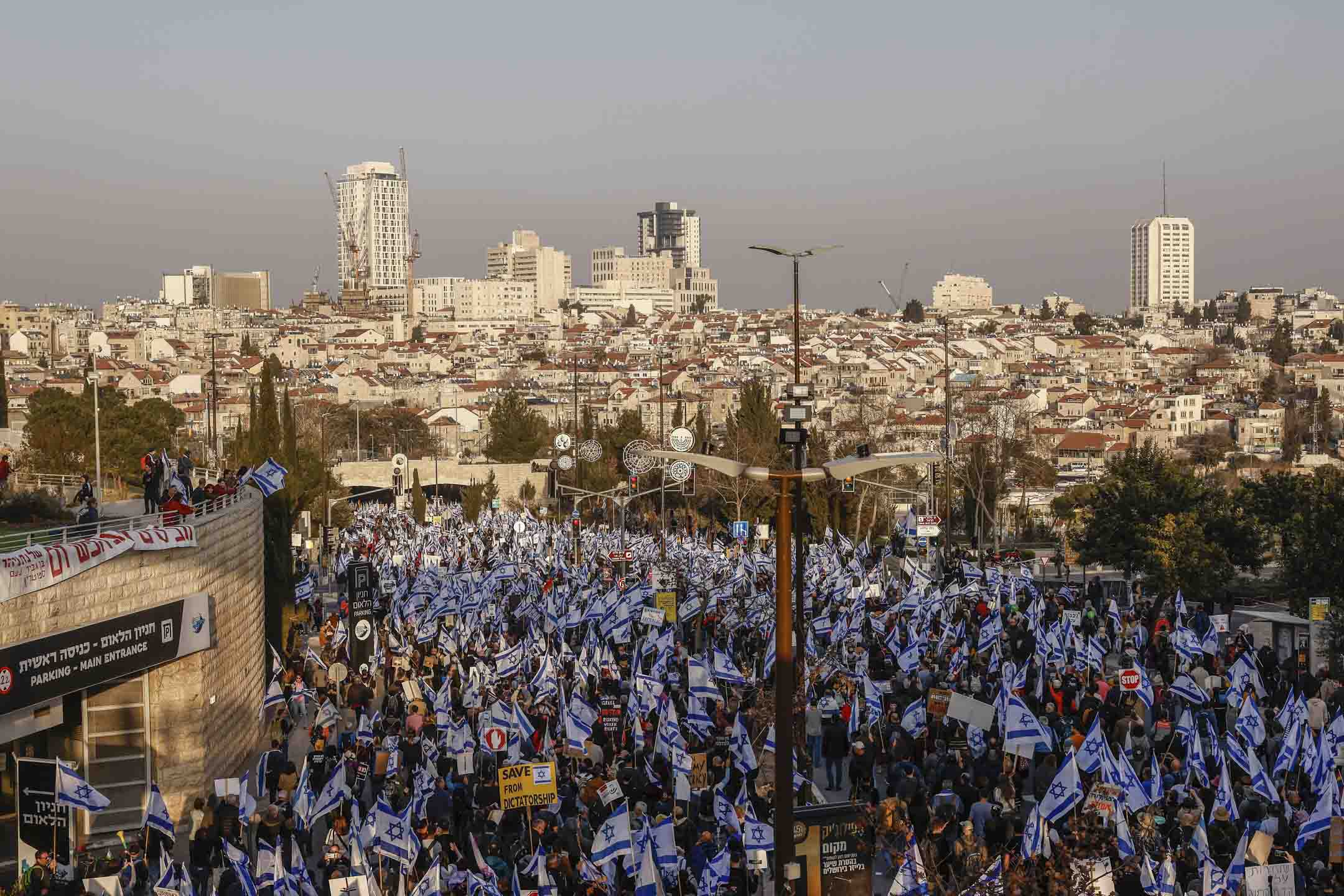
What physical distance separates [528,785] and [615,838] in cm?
157

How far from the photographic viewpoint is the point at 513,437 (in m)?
84.1

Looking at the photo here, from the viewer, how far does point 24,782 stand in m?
14.4

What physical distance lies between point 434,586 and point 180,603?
10432mm

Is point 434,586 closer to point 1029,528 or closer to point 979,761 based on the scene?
point 979,761

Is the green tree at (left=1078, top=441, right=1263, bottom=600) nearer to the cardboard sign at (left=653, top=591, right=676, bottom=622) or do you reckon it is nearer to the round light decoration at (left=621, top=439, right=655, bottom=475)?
the round light decoration at (left=621, top=439, right=655, bottom=475)

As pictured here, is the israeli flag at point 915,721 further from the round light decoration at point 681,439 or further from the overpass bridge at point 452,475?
the overpass bridge at point 452,475

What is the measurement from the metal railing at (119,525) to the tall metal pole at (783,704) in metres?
8.84

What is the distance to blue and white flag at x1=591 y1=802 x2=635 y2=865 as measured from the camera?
42.6 feet

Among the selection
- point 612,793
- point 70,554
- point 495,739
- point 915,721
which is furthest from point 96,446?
point 612,793

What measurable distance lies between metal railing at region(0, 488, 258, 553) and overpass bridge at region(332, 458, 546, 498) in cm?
5588

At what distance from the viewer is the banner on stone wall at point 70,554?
15000mm

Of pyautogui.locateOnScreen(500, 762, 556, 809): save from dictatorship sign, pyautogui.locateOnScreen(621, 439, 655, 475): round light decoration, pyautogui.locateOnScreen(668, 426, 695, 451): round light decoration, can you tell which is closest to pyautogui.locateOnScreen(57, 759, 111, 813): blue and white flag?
pyautogui.locateOnScreen(500, 762, 556, 809): save from dictatorship sign

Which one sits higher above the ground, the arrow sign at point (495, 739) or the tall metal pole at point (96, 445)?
the tall metal pole at point (96, 445)

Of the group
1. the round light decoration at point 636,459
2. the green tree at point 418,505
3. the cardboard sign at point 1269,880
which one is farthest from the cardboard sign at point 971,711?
the green tree at point 418,505
